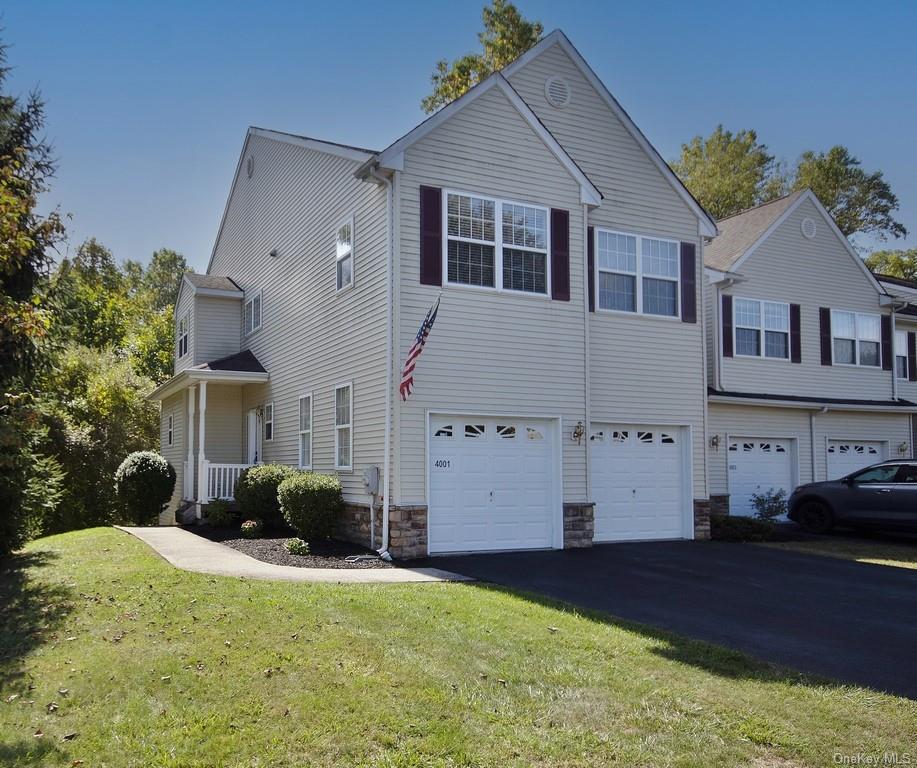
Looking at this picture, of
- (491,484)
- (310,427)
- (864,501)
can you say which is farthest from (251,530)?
(864,501)

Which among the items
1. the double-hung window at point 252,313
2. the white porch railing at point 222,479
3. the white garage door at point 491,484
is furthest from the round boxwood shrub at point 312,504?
the double-hung window at point 252,313

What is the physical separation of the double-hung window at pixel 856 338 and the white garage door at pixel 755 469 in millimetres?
3340

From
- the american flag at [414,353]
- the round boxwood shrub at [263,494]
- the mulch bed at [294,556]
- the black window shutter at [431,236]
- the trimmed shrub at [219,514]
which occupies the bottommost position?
the mulch bed at [294,556]

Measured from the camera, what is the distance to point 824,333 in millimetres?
20953

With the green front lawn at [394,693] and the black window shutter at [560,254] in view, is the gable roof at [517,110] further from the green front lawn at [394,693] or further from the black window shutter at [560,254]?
the green front lawn at [394,693]

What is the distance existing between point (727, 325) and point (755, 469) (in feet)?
11.8

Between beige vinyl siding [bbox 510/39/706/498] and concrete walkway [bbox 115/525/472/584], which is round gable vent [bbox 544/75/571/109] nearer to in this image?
beige vinyl siding [bbox 510/39/706/498]

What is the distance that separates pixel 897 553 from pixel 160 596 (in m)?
12.7

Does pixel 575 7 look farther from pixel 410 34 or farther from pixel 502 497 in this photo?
pixel 502 497

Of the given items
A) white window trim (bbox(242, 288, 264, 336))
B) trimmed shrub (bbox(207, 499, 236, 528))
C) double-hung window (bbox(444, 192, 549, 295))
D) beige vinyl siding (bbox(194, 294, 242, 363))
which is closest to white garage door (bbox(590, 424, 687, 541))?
double-hung window (bbox(444, 192, 549, 295))

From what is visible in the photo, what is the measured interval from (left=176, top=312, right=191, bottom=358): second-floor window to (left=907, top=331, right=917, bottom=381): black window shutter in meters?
20.7

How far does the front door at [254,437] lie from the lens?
2009 centimetres

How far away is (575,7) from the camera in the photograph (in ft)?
60.7

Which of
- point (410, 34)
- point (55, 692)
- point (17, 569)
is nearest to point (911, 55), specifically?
point (410, 34)
